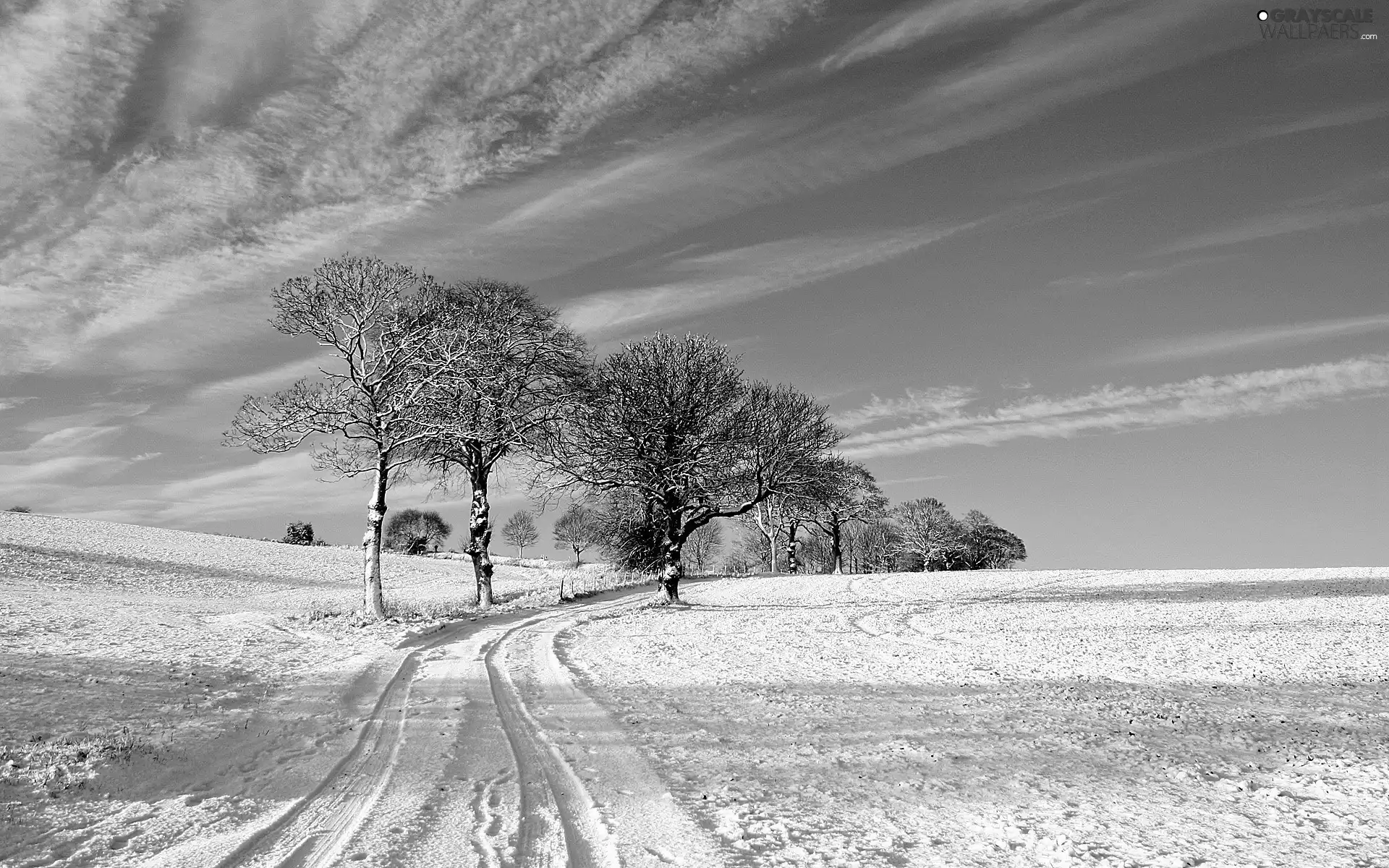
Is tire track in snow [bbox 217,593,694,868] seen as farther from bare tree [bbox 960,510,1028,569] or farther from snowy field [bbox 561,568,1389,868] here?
bare tree [bbox 960,510,1028,569]

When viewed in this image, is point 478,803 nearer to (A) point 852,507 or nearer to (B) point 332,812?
(B) point 332,812

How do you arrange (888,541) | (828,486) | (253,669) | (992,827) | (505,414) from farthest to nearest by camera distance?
(888,541), (828,486), (505,414), (253,669), (992,827)

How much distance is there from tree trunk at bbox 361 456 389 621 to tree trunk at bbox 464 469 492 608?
18.3 feet

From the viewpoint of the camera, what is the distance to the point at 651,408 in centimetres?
3203

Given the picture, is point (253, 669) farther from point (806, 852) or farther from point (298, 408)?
point (298, 408)

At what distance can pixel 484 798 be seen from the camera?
20.0 ft

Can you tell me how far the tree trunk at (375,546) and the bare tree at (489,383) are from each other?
2.28 metres

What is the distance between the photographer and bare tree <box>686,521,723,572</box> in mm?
103506

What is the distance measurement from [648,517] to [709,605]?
5.31 m

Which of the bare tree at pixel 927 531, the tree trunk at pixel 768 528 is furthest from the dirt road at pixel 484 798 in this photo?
the bare tree at pixel 927 531

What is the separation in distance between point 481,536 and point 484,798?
2447 cm

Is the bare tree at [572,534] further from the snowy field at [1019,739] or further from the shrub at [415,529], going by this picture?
the snowy field at [1019,739]

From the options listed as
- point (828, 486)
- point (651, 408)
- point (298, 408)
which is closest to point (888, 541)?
point (828, 486)

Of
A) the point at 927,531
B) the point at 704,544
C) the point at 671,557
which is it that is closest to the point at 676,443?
the point at 671,557
